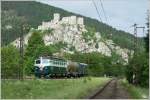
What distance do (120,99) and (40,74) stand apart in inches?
1280

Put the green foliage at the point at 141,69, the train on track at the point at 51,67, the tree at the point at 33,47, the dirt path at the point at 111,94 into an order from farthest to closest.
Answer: the tree at the point at 33,47
the train on track at the point at 51,67
the green foliage at the point at 141,69
the dirt path at the point at 111,94

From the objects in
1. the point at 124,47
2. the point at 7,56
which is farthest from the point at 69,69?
the point at 124,47

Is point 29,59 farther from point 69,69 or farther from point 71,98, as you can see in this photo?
Answer: point 71,98

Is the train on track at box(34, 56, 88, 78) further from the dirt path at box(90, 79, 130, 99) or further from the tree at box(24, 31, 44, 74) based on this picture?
the tree at box(24, 31, 44, 74)

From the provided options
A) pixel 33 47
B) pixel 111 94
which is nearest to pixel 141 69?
pixel 111 94

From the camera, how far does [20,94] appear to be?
30016 mm

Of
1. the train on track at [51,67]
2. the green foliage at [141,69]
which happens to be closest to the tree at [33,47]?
the train on track at [51,67]

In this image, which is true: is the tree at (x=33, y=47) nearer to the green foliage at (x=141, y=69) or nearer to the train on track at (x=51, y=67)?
the train on track at (x=51, y=67)

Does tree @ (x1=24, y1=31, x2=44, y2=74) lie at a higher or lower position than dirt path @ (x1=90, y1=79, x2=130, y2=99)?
higher

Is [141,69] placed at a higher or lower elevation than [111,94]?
higher

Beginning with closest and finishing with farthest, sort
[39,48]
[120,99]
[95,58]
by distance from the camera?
[120,99]
[39,48]
[95,58]

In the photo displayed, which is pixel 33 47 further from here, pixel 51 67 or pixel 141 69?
pixel 141 69

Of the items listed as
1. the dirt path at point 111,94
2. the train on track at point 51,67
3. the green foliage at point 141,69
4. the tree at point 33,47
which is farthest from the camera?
the tree at point 33,47

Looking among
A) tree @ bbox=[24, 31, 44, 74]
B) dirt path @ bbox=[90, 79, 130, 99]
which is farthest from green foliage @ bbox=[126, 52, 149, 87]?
tree @ bbox=[24, 31, 44, 74]
